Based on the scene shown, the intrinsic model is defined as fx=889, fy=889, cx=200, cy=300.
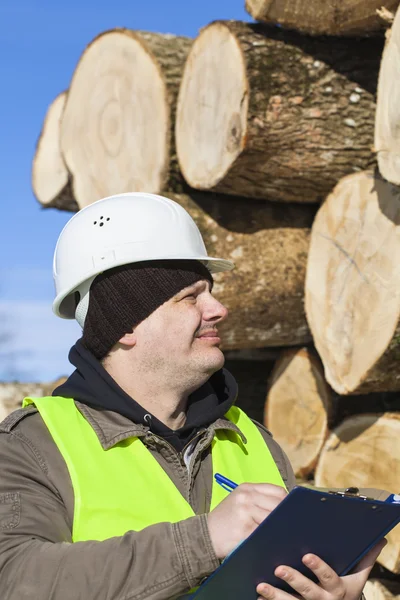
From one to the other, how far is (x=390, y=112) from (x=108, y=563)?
2.38 m

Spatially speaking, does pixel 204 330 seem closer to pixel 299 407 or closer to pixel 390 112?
pixel 390 112

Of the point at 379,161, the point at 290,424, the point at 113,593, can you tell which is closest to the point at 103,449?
the point at 113,593

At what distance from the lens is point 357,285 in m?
3.83

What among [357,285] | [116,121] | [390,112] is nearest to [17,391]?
[116,121]

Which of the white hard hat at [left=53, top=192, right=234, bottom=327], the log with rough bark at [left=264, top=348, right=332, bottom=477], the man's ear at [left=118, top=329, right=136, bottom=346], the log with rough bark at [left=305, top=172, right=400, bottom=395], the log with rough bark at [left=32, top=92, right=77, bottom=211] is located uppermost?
the white hard hat at [left=53, top=192, right=234, bottom=327]

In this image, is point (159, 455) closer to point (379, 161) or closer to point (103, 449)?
point (103, 449)

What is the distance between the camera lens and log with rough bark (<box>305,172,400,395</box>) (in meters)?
3.66

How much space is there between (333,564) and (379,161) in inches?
83.6

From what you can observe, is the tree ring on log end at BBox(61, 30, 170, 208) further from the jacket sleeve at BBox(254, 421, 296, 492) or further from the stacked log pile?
the jacket sleeve at BBox(254, 421, 296, 492)

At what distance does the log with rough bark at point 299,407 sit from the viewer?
173 inches

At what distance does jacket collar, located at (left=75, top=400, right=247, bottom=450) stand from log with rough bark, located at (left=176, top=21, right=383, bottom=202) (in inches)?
85.7

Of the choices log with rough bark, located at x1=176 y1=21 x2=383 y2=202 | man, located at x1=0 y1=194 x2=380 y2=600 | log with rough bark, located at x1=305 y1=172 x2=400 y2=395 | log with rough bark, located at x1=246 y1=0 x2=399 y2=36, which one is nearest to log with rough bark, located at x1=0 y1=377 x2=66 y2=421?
log with rough bark, located at x1=176 y1=21 x2=383 y2=202

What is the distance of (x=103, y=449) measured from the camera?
1.95 metres

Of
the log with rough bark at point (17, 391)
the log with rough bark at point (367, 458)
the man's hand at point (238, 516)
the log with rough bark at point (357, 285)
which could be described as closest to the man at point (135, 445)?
the man's hand at point (238, 516)
